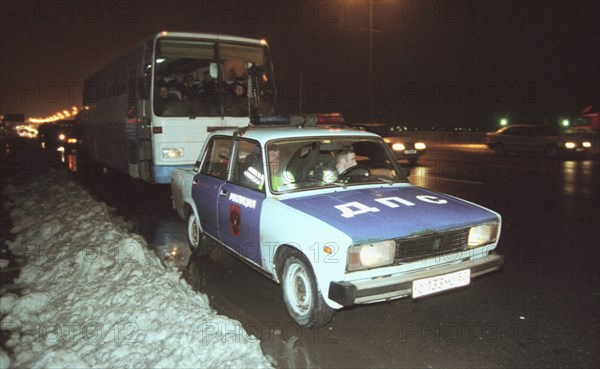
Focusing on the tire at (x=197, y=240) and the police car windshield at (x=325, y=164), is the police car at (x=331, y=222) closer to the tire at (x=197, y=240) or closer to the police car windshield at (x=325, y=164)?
the police car windshield at (x=325, y=164)

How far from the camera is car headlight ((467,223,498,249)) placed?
418 cm

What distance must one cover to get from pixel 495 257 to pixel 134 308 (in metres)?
3.31

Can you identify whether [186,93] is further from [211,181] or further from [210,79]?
[211,181]

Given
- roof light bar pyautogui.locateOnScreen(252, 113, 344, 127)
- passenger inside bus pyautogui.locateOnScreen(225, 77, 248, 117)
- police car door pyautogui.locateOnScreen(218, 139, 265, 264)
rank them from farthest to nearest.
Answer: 1. passenger inside bus pyautogui.locateOnScreen(225, 77, 248, 117)
2. roof light bar pyautogui.locateOnScreen(252, 113, 344, 127)
3. police car door pyautogui.locateOnScreen(218, 139, 265, 264)

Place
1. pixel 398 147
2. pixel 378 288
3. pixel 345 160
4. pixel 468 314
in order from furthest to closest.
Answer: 1. pixel 398 147
2. pixel 345 160
3. pixel 468 314
4. pixel 378 288

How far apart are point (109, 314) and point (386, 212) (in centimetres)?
265

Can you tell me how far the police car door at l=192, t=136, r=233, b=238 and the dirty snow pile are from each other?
2.33 feet

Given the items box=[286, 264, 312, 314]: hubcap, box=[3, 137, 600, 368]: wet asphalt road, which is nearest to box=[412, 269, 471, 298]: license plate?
box=[3, 137, 600, 368]: wet asphalt road

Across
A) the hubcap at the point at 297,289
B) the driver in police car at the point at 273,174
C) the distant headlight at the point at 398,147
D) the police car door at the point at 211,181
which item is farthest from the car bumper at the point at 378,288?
the distant headlight at the point at 398,147

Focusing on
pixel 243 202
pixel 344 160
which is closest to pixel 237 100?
pixel 344 160

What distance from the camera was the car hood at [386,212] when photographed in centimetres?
373

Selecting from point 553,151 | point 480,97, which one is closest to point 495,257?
point 553,151

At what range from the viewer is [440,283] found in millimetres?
3855

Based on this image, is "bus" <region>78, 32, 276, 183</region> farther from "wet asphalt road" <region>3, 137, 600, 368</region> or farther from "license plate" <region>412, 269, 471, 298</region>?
"license plate" <region>412, 269, 471, 298</region>
